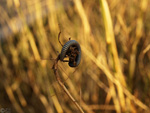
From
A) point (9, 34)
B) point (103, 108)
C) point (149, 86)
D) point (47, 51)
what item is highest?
point (9, 34)

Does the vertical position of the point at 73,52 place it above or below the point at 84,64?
above

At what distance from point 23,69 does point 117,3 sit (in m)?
0.75

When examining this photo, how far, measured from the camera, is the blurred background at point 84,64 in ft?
3.43

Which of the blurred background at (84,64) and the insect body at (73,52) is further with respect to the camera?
the blurred background at (84,64)

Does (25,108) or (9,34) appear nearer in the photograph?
(25,108)

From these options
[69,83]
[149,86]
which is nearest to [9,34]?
[69,83]

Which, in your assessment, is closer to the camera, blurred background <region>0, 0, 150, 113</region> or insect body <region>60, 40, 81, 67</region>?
insect body <region>60, 40, 81, 67</region>

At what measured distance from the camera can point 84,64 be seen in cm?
131

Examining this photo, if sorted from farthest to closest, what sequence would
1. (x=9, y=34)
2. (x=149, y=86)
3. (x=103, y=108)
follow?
(x=9, y=34) < (x=103, y=108) < (x=149, y=86)

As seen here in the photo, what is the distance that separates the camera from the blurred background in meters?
1.05

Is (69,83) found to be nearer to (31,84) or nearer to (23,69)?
(31,84)

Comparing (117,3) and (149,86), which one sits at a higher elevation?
(117,3)

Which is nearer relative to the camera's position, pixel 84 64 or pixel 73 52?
pixel 73 52

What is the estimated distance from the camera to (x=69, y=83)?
3.83 ft
